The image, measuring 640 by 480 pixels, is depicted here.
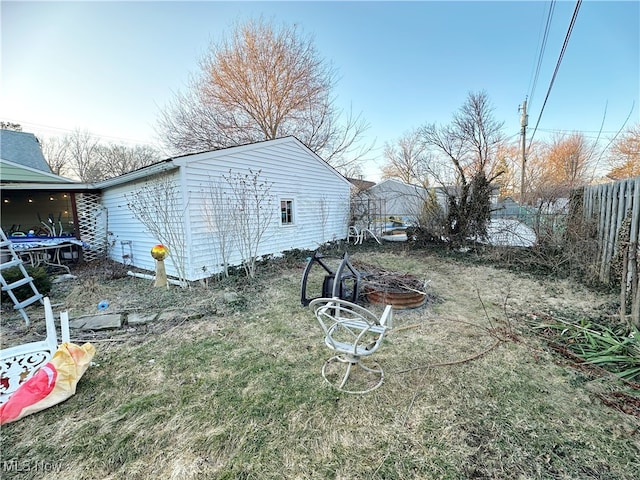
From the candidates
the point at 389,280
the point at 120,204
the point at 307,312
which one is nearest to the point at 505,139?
the point at 389,280

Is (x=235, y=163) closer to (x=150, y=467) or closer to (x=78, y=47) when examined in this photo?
(x=78, y=47)

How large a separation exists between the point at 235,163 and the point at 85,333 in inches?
180

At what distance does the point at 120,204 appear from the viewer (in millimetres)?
7504

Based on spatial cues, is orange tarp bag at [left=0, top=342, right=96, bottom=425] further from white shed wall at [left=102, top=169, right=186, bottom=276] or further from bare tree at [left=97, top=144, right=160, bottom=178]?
bare tree at [left=97, top=144, right=160, bottom=178]

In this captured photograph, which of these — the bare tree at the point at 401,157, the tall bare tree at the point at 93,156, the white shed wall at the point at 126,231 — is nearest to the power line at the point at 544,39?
the white shed wall at the point at 126,231

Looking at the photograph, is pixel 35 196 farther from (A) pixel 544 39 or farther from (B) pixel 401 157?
(B) pixel 401 157

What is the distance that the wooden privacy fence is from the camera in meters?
3.57

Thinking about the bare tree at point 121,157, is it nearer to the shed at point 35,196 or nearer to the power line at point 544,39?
the shed at point 35,196

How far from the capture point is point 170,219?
5879 mm

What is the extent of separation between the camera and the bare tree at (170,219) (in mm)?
5664

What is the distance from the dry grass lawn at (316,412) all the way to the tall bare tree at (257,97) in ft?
42.3

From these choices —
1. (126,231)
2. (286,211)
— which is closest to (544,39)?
(286,211)

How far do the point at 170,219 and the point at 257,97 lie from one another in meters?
10.5

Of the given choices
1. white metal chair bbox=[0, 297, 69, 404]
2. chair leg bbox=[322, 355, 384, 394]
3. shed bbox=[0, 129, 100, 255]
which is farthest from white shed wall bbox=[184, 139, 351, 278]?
shed bbox=[0, 129, 100, 255]
